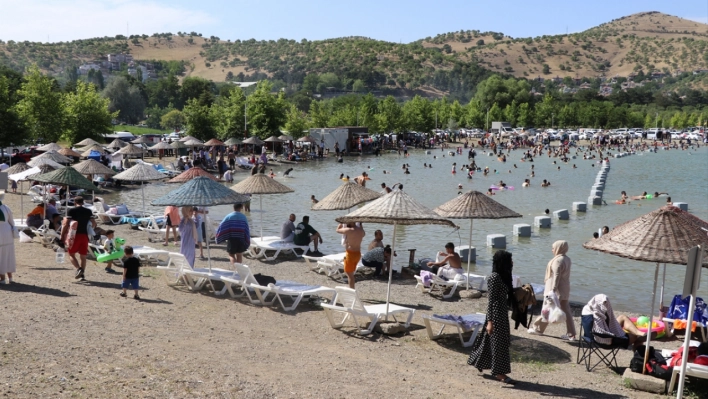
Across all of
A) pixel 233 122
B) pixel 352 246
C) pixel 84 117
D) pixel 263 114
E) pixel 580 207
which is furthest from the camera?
pixel 233 122

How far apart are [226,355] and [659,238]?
519cm

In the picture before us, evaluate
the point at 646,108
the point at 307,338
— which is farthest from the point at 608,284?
the point at 646,108

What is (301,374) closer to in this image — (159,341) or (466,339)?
(159,341)

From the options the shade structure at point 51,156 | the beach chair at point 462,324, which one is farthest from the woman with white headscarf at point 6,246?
the shade structure at point 51,156

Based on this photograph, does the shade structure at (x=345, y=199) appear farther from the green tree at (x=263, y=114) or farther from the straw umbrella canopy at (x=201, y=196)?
the green tree at (x=263, y=114)

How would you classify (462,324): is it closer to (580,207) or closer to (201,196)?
(201,196)

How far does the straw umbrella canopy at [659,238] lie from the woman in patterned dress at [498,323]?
1.49 m

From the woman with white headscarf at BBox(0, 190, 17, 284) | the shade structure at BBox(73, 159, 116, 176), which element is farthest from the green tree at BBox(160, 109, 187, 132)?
the woman with white headscarf at BBox(0, 190, 17, 284)

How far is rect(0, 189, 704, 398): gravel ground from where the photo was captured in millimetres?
6777

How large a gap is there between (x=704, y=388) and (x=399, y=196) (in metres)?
4.58

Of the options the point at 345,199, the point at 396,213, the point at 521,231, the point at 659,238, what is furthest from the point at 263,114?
the point at 659,238

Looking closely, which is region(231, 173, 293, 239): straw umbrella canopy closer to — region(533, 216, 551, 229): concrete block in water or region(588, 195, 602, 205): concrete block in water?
region(533, 216, 551, 229): concrete block in water

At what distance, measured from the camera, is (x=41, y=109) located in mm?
41969

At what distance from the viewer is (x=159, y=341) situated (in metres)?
8.19
